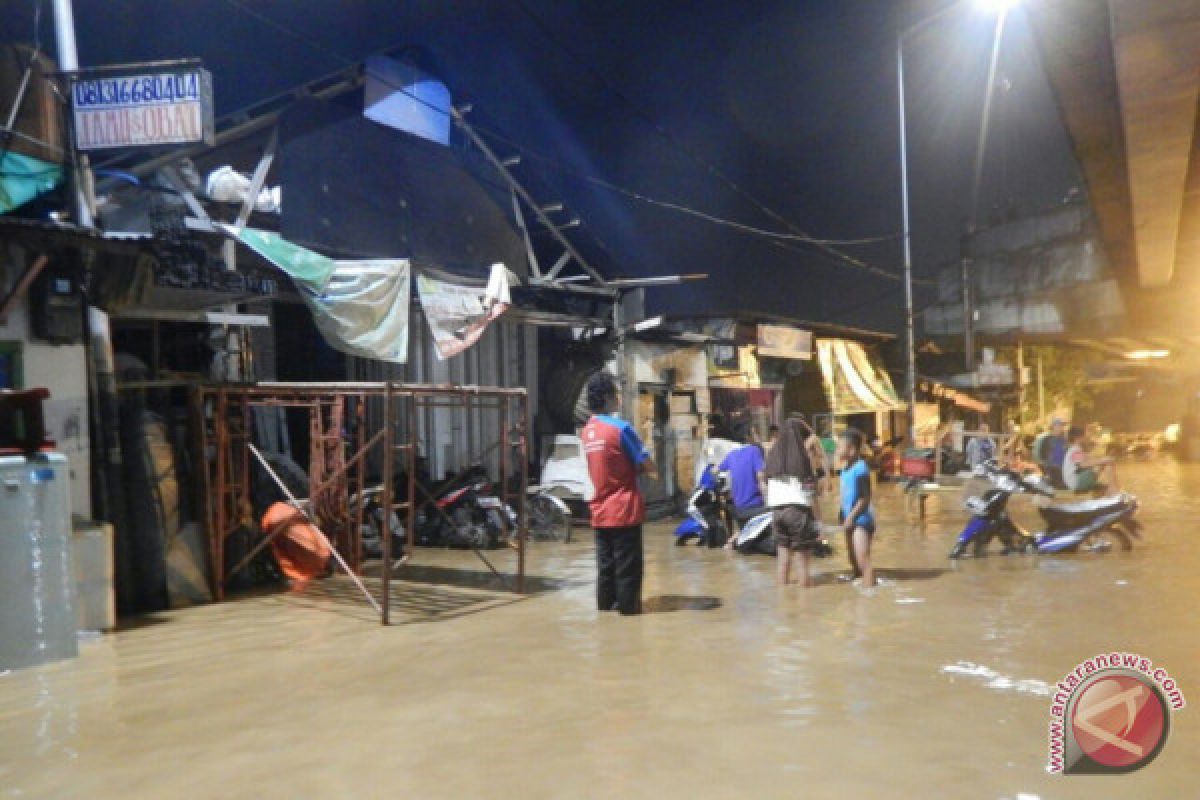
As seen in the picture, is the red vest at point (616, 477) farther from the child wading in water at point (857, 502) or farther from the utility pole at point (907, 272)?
the utility pole at point (907, 272)

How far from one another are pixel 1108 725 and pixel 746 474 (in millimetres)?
7590

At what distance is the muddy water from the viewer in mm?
4074

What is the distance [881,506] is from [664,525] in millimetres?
5336

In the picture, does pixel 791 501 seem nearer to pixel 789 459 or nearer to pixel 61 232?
pixel 789 459

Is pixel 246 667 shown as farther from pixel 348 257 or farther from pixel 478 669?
pixel 348 257

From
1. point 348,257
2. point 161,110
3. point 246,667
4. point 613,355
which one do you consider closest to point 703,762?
point 246,667

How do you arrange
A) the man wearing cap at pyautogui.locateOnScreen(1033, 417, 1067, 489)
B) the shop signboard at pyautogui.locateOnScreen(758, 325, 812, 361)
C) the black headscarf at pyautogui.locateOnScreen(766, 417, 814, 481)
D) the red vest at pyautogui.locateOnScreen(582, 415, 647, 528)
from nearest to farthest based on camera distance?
the red vest at pyautogui.locateOnScreen(582, 415, 647, 528) < the black headscarf at pyautogui.locateOnScreen(766, 417, 814, 481) < the man wearing cap at pyautogui.locateOnScreen(1033, 417, 1067, 489) < the shop signboard at pyautogui.locateOnScreen(758, 325, 812, 361)

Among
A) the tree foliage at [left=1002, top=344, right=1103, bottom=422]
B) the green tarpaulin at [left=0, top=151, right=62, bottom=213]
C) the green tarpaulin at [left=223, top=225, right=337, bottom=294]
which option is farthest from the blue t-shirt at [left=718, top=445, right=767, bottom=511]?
the tree foliage at [left=1002, top=344, right=1103, bottom=422]

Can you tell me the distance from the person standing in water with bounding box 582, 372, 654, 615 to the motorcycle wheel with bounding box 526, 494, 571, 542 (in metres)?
5.66

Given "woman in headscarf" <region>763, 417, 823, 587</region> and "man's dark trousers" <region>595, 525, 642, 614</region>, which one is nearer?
"man's dark trousers" <region>595, 525, 642, 614</region>

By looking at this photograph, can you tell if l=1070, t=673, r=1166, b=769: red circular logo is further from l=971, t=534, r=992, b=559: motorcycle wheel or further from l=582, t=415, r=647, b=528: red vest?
l=971, t=534, r=992, b=559: motorcycle wheel

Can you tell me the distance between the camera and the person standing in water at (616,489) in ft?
24.7

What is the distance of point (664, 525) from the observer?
15.4m

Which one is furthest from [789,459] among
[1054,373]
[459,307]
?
[1054,373]
